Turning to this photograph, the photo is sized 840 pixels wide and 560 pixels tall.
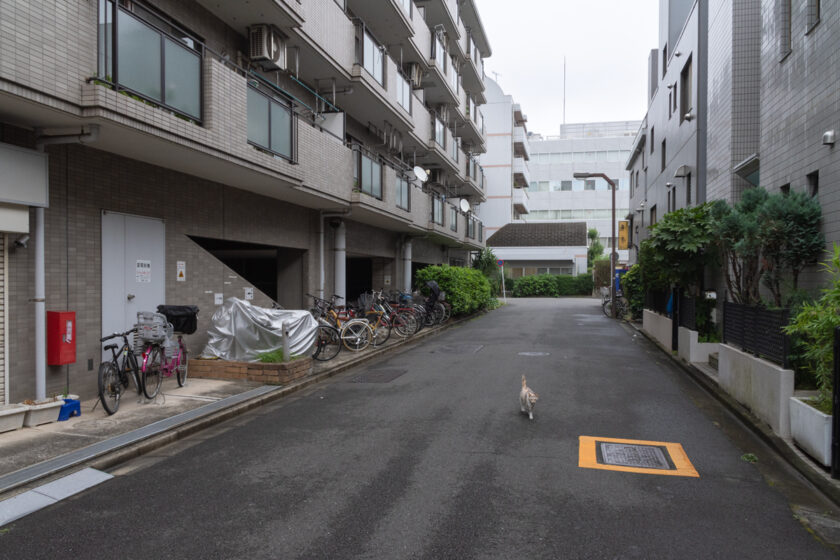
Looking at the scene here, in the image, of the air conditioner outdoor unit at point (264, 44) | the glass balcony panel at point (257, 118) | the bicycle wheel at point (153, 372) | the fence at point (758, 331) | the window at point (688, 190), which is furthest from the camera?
the window at point (688, 190)

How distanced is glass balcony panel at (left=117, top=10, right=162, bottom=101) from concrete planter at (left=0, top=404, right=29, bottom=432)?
12.6 ft

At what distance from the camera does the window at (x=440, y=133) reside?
21.5 m

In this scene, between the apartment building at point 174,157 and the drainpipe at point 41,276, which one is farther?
the drainpipe at point 41,276

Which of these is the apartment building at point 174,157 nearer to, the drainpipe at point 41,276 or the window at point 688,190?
the drainpipe at point 41,276

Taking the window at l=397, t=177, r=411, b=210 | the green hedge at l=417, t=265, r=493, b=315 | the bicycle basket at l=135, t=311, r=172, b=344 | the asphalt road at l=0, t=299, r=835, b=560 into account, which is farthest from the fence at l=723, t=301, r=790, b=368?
the green hedge at l=417, t=265, r=493, b=315

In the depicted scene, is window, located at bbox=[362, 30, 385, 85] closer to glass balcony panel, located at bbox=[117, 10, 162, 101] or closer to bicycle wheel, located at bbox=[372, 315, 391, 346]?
bicycle wheel, located at bbox=[372, 315, 391, 346]

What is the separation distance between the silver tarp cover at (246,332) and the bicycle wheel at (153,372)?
71.6 inches

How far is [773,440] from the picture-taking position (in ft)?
18.6

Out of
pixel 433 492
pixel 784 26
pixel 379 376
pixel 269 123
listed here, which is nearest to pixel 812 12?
pixel 784 26

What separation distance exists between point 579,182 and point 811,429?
5815 centimetres

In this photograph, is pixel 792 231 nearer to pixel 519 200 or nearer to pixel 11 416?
pixel 11 416

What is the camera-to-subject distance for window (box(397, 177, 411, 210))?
16.7 meters

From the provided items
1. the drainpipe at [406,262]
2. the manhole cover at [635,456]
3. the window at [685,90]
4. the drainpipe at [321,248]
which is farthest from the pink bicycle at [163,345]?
the window at [685,90]

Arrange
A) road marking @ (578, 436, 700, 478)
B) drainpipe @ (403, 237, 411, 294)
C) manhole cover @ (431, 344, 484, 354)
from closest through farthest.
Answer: road marking @ (578, 436, 700, 478) → manhole cover @ (431, 344, 484, 354) → drainpipe @ (403, 237, 411, 294)
